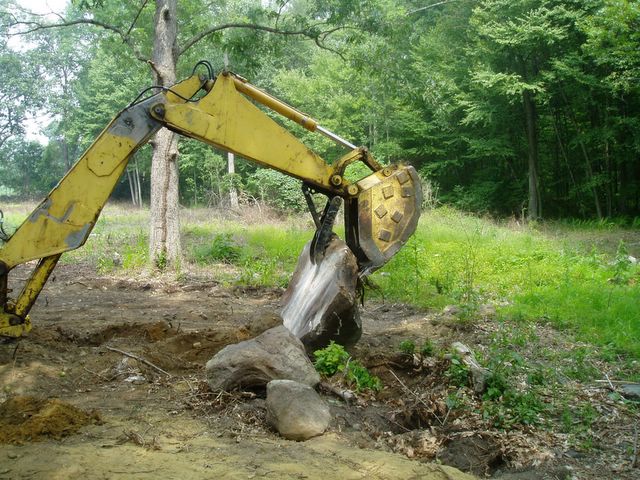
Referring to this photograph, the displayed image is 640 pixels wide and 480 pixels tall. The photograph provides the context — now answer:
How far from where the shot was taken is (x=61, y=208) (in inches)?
192

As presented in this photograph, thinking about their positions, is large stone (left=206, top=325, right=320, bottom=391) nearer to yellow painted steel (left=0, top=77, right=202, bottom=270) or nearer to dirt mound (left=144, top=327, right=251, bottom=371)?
dirt mound (left=144, top=327, right=251, bottom=371)

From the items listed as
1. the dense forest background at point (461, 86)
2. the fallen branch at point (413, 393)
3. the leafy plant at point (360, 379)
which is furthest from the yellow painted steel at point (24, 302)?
the dense forest background at point (461, 86)

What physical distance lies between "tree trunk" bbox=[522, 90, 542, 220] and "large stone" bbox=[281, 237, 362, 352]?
60.4ft

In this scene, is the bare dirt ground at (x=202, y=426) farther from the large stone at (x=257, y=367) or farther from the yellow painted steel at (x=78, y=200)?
the yellow painted steel at (x=78, y=200)

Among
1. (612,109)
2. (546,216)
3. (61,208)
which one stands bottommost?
(546,216)

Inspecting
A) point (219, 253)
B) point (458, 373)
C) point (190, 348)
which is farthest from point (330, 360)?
point (219, 253)

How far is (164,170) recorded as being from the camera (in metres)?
11.3

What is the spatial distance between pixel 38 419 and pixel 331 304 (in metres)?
2.47

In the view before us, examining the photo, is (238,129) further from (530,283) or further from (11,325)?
(530,283)

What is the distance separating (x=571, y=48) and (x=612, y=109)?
104 inches

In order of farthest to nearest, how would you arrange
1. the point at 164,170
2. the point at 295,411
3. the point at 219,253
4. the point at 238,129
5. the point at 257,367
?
the point at 219,253 → the point at 164,170 → the point at 238,129 → the point at 257,367 → the point at 295,411

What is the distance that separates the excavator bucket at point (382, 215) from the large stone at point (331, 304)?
0.18 m

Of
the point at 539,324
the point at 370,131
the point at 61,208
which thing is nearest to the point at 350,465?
the point at 61,208

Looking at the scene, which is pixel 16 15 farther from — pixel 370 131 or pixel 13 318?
pixel 370 131
